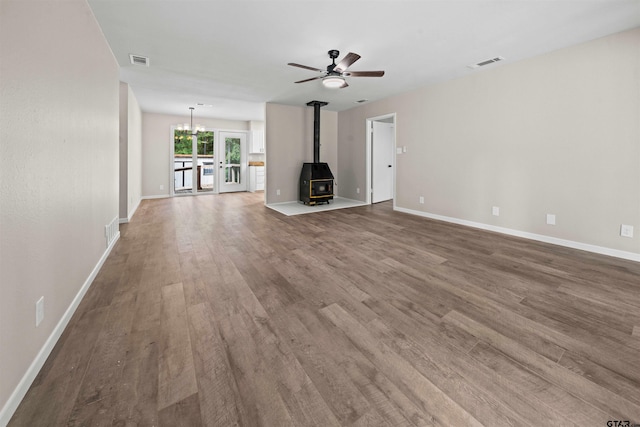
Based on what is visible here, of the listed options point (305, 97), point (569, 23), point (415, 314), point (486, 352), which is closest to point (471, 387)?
point (486, 352)

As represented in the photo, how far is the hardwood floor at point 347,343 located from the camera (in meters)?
1.10

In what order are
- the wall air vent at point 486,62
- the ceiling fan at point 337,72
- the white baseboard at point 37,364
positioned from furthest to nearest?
the wall air vent at point 486,62
the ceiling fan at point 337,72
the white baseboard at point 37,364

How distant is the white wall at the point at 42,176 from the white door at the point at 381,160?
5.43 metres

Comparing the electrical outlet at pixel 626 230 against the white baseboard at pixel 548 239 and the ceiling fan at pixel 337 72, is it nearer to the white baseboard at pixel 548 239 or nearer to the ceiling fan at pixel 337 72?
the white baseboard at pixel 548 239

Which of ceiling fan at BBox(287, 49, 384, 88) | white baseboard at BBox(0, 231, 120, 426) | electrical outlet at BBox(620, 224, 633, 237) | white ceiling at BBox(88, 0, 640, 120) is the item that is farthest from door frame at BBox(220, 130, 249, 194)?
electrical outlet at BBox(620, 224, 633, 237)

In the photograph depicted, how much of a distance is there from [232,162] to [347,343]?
840cm

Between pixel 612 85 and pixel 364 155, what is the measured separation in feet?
14.0

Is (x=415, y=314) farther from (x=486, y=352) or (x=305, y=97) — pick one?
(x=305, y=97)

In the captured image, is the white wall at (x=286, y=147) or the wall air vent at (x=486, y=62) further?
the white wall at (x=286, y=147)

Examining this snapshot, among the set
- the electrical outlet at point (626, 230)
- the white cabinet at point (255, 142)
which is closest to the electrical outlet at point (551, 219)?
the electrical outlet at point (626, 230)

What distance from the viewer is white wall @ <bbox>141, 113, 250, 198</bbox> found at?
7.50 m

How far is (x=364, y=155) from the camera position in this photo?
6.68 metres

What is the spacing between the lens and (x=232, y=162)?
898 centimetres

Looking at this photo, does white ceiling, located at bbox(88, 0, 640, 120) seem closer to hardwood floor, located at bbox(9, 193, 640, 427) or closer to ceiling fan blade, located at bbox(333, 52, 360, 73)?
ceiling fan blade, located at bbox(333, 52, 360, 73)
